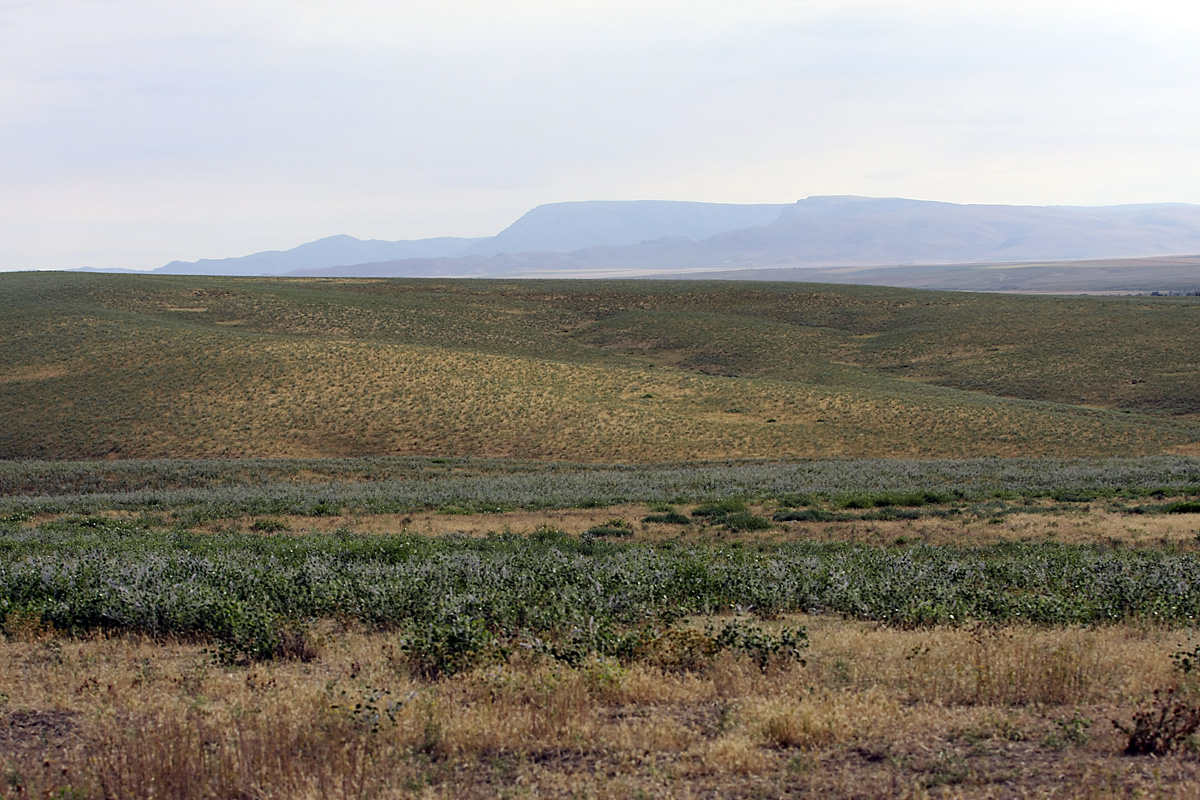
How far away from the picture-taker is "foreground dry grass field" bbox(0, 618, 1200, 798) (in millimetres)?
4891

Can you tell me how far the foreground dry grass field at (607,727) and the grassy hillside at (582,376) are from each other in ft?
88.3

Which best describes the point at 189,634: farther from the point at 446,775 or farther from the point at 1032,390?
the point at 1032,390

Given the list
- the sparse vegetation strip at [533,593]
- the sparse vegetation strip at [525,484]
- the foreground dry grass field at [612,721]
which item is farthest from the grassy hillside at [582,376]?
the foreground dry grass field at [612,721]

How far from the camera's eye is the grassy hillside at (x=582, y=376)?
35938 mm

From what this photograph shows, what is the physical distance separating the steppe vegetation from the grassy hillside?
36 cm

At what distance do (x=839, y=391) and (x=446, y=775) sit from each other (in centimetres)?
4160

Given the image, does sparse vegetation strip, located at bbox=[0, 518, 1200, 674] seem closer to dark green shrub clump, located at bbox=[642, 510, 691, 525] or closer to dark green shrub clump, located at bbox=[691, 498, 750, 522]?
dark green shrub clump, located at bbox=[642, 510, 691, 525]

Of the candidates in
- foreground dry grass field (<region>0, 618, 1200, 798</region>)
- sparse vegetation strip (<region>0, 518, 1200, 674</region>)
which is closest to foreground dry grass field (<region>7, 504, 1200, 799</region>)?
foreground dry grass field (<region>0, 618, 1200, 798</region>)

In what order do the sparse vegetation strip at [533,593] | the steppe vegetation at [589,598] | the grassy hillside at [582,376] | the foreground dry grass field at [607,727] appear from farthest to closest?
the grassy hillside at [582,376]
the sparse vegetation strip at [533,593]
the steppe vegetation at [589,598]
the foreground dry grass field at [607,727]

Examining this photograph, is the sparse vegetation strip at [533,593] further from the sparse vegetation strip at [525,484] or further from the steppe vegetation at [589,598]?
the sparse vegetation strip at [525,484]

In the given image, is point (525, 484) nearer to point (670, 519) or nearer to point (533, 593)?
point (670, 519)

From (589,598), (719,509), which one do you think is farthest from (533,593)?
(719,509)

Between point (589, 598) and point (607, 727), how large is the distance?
317 centimetres

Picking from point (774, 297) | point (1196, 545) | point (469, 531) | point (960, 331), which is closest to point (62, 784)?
point (469, 531)
